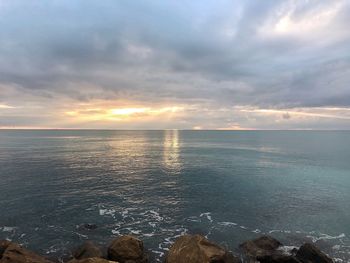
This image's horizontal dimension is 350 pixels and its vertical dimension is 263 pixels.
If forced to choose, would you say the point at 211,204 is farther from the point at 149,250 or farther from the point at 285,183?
the point at 285,183

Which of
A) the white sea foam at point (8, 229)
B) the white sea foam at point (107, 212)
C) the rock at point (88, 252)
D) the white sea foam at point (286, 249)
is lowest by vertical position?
the white sea foam at point (286, 249)

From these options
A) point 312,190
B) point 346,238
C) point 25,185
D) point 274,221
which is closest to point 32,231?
point 25,185

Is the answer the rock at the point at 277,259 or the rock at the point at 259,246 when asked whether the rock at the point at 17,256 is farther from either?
the rock at the point at 277,259

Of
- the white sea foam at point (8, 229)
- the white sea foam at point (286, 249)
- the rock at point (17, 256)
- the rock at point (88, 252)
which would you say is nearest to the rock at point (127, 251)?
the rock at point (88, 252)

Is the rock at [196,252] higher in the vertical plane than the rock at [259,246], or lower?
higher

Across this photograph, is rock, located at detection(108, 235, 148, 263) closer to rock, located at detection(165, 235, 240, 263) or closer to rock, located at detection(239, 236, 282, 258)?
rock, located at detection(165, 235, 240, 263)

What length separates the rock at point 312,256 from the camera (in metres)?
30.9

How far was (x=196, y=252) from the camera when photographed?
89.6ft

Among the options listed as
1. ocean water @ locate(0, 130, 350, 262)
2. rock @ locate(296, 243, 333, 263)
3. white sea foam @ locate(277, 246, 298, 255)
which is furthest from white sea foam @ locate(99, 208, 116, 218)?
rock @ locate(296, 243, 333, 263)

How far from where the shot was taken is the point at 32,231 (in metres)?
39.4

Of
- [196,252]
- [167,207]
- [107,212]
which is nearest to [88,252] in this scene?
[196,252]

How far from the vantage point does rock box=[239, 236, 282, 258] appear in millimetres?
33531

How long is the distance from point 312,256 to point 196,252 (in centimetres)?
1336

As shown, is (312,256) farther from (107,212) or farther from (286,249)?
(107,212)
